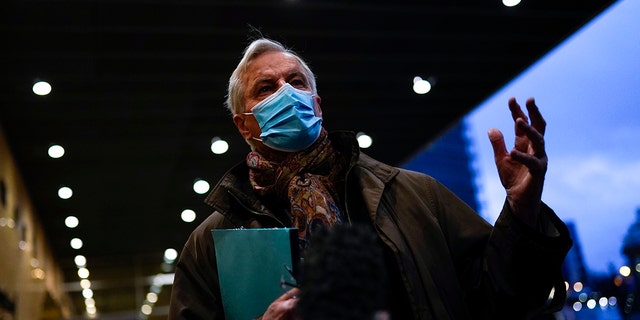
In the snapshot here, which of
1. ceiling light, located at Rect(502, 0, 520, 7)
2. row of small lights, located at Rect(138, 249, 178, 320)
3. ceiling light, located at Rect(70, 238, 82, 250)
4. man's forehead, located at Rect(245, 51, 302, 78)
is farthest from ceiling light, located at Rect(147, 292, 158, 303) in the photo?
man's forehead, located at Rect(245, 51, 302, 78)

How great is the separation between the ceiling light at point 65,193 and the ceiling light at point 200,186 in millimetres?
1852

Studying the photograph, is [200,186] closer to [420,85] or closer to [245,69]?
[420,85]

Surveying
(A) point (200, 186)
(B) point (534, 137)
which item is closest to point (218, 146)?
(A) point (200, 186)

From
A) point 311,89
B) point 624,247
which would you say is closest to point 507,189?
point 311,89

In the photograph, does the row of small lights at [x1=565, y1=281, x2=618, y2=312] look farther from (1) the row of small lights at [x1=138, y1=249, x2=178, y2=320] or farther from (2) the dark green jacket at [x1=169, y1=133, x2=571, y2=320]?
(1) the row of small lights at [x1=138, y1=249, x2=178, y2=320]

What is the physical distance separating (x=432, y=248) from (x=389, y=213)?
14cm

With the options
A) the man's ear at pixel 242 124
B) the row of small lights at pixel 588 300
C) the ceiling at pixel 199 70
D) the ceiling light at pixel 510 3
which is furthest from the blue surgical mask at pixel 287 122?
the row of small lights at pixel 588 300

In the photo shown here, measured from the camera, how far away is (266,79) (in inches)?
83.5

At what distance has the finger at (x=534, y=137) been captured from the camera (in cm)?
156

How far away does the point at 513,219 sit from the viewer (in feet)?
5.41

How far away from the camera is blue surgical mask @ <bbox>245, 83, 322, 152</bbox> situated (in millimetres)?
2000

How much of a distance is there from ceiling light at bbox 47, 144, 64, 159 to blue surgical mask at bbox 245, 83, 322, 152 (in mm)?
7797

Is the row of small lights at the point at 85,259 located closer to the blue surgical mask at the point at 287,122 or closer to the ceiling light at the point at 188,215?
the ceiling light at the point at 188,215

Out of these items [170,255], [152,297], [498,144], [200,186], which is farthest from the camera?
[152,297]
